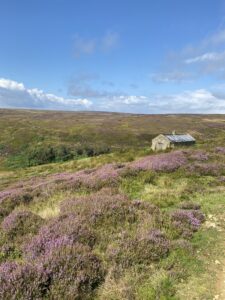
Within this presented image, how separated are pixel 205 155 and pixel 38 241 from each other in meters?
17.3

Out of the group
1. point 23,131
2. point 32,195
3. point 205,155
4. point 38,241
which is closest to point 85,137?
point 23,131

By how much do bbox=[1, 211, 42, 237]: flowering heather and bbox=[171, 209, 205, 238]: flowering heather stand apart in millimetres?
3839

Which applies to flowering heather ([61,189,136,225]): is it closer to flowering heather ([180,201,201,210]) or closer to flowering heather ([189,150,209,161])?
flowering heather ([180,201,201,210])

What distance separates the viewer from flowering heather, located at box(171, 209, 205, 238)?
28.7 ft

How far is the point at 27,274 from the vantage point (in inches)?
233

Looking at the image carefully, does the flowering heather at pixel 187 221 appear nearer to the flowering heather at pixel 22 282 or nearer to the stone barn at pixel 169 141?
the flowering heather at pixel 22 282


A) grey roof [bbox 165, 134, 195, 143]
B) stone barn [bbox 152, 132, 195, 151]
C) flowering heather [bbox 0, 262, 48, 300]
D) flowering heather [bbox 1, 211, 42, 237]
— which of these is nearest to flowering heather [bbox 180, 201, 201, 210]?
flowering heather [bbox 1, 211, 42, 237]

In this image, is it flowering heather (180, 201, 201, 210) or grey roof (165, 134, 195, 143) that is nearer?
flowering heather (180, 201, 201, 210)

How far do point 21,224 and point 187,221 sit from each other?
15.5 ft

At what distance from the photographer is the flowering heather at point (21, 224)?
8.67m

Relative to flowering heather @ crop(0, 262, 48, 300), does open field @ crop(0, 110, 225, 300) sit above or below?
below

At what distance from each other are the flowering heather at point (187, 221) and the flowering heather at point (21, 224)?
12.6 feet

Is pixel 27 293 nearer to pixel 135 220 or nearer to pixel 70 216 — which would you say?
pixel 70 216

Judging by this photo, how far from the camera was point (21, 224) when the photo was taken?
9.13 metres
